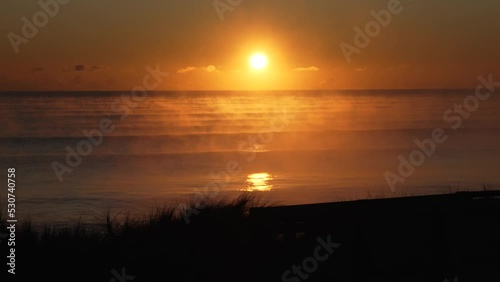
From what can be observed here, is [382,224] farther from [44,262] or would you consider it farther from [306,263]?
[44,262]

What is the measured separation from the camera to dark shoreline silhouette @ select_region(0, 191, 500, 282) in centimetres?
798

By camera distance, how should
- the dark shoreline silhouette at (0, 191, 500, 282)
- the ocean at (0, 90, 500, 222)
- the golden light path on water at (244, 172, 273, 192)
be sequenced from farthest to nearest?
the golden light path on water at (244, 172, 273, 192) → the ocean at (0, 90, 500, 222) → the dark shoreline silhouette at (0, 191, 500, 282)

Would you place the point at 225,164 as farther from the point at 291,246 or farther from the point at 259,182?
the point at 291,246

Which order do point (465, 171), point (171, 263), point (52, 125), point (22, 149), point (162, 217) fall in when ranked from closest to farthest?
1. point (171, 263)
2. point (162, 217)
3. point (465, 171)
4. point (22, 149)
5. point (52, 125)

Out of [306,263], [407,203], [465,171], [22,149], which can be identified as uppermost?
[22,149]

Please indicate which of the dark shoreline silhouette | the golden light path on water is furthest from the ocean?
the dark shoreline silhouette

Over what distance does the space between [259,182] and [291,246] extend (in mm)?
17111

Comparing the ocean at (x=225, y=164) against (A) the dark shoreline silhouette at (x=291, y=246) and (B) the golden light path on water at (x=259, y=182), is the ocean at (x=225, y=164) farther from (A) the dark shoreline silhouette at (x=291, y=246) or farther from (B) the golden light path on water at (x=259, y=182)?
(A) the dark shoreline silhouette at (x=291, y=246)

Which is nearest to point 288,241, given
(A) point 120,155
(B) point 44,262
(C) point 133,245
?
(C) point 133,245

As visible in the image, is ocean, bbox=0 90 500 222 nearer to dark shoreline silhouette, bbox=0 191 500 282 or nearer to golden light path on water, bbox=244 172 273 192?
golden light path on water, bbox=244 172 273 192

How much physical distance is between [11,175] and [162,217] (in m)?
19.9

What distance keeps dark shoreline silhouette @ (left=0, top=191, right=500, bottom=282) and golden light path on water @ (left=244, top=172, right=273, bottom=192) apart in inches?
541

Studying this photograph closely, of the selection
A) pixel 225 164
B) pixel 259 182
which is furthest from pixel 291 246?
pixel 225 164

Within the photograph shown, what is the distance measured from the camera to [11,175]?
2803cm
